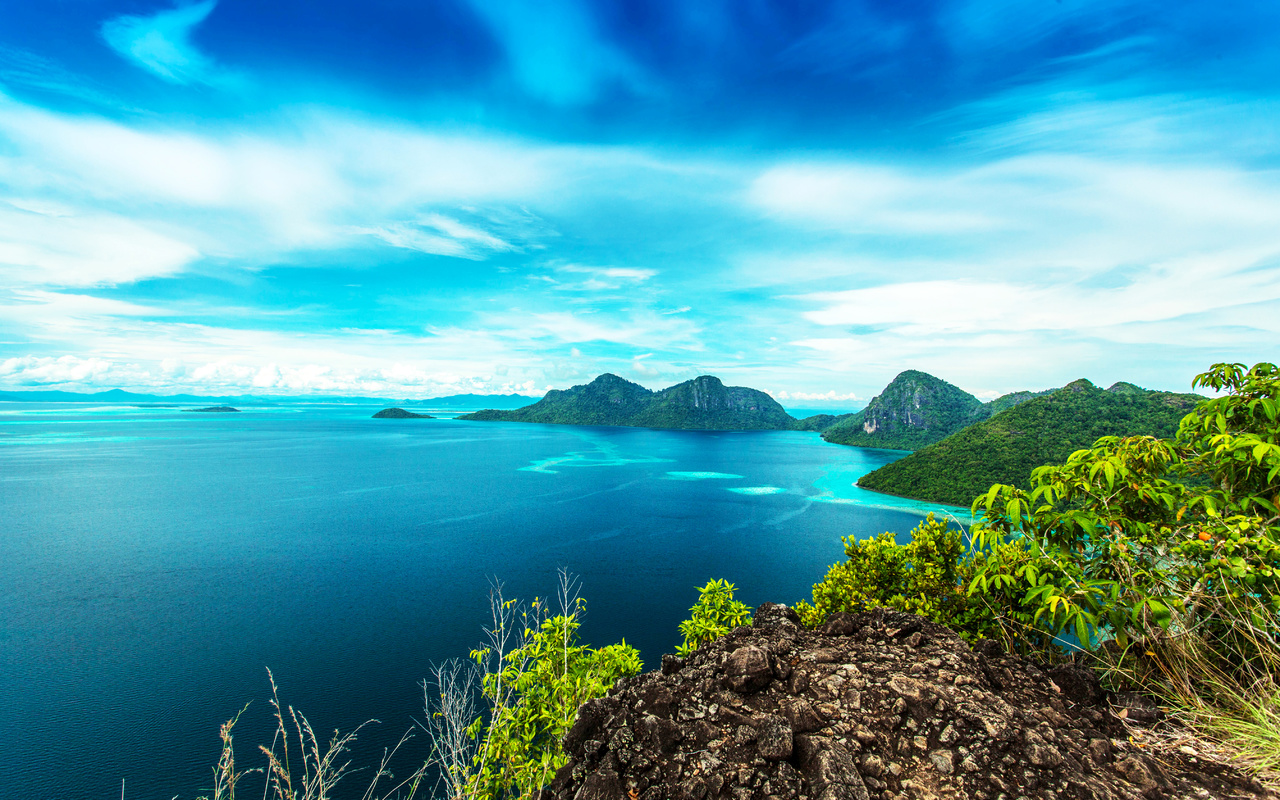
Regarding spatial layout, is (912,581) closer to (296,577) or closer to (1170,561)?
(1170,561)

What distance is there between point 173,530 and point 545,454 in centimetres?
7357

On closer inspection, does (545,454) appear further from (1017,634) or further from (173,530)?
(1017,634)

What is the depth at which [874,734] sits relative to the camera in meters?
4.57

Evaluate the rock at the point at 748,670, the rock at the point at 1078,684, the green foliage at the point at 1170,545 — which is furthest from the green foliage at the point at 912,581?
the rock at the point at 748,670

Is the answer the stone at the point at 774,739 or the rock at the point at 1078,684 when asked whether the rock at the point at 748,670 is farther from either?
the rock at the point at 1078,684

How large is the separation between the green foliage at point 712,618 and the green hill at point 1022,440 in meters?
71.0

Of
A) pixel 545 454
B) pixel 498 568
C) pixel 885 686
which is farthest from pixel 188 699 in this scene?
pixel 545 454

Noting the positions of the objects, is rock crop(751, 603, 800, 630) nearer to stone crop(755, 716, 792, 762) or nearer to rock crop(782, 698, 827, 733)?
rock crop(782, 698, 827, 733)

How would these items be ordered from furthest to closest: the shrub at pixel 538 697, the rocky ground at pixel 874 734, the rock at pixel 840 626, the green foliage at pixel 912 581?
the shrub at pixel 538 697, the green foliage at pixel 912 581, the rock at pixel 840 626, the rocky ground at pixel 874 734

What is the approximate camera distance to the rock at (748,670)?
5363mm

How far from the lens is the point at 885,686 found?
16.4 ft

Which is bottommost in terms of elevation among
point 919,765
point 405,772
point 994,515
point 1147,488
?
point 405,772

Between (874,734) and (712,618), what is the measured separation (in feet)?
15.0

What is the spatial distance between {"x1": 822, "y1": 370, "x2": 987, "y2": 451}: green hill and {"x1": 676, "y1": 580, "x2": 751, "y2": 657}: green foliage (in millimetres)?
156816
